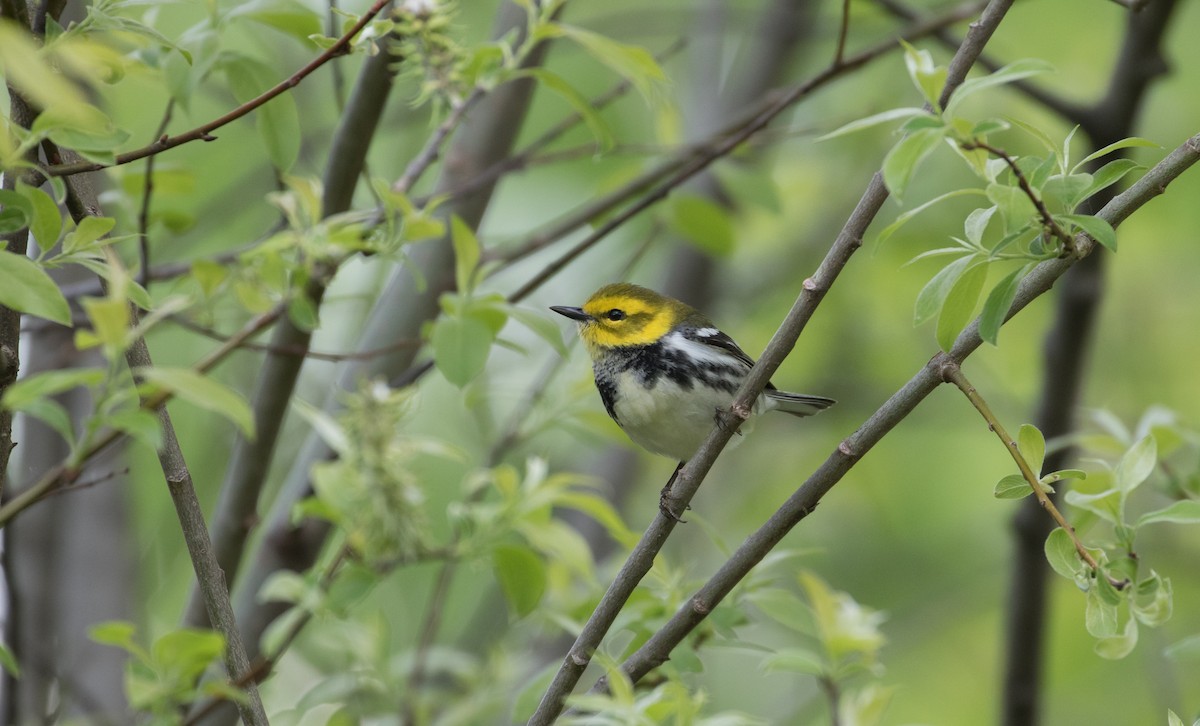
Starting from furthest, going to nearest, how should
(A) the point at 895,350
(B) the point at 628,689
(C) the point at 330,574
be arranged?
(A) the point at 895,350 → (C) the point at 330,574 → (B) the point at 628,689

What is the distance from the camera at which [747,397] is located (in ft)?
6.31

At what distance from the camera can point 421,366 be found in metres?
3.00

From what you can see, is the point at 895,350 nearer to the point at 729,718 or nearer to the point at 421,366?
the point at 421,366

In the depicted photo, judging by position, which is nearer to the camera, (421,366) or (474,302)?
(474,302)

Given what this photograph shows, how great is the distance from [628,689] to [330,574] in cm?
95

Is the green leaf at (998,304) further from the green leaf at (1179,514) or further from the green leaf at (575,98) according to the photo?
the green leaf at (575,98)

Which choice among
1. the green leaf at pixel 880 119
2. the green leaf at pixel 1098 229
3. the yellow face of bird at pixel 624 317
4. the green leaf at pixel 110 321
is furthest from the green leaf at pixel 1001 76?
the yellow face of bird at pixel 624 317

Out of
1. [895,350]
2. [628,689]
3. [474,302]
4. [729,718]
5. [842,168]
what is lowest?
[895,350]

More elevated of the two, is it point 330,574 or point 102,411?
point 102,411

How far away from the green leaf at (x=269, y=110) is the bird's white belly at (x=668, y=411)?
1.36 meters

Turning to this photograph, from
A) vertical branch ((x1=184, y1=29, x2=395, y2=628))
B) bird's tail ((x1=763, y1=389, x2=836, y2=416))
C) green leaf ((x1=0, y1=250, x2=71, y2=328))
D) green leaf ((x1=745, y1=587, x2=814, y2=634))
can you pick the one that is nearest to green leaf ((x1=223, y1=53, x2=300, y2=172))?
vertical branch ((x1=184, y1=29, x2=395, y2=628))

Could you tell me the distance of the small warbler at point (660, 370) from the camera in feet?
10.7

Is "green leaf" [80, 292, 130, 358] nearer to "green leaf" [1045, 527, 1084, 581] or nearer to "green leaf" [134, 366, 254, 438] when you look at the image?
"green leaf" [134, 366, 254, 438]

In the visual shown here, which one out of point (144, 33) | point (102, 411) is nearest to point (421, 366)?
point (144, 33)
